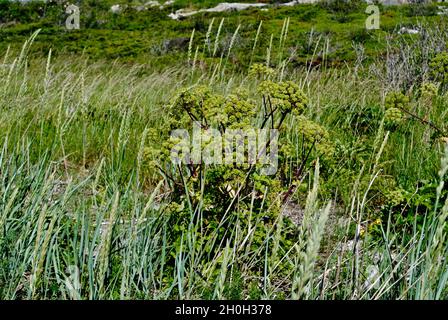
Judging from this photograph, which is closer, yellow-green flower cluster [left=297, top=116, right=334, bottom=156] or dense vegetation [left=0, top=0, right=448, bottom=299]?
dense vegetation [left=0, top=0, right=448, bottom=299]

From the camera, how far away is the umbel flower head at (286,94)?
2.20m

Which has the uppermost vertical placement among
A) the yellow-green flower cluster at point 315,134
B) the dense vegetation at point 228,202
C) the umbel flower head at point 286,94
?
the umbel flower head at point 286,94

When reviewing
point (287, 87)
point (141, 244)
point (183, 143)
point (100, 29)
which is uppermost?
point (287, 87)

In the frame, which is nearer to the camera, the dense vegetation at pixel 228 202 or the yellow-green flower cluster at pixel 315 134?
the dense vegetation at pixel 228 202

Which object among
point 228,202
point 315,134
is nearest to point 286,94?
point 315,134

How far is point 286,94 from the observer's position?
2.22 metres

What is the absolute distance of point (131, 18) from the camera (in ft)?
106

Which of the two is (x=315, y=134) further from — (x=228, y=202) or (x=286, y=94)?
(x=228, y=202)

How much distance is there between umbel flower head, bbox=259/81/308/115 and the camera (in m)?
2.20

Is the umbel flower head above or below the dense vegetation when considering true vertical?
above

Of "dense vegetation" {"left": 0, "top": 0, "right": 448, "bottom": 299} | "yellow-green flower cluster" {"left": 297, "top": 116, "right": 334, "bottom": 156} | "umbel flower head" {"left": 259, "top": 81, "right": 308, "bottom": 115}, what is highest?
"umbel flower head" {"left": 259, "top": 81, "right": 308, "bottom": 115}
